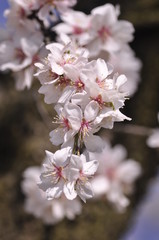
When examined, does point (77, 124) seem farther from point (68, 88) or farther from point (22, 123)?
point (22, 123)

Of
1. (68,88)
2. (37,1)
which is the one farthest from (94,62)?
(37,1)

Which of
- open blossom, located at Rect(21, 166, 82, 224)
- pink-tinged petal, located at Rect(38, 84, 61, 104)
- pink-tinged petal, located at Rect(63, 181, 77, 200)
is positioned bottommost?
open blossom, located at Rect(21, 166, 82, 224)

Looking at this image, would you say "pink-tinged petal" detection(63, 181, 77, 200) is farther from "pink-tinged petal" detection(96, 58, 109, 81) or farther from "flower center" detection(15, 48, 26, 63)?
"flower center" detection(15, 48, 26, 63)

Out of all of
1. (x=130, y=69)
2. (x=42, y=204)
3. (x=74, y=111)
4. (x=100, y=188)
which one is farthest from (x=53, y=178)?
(x=130, y=69)

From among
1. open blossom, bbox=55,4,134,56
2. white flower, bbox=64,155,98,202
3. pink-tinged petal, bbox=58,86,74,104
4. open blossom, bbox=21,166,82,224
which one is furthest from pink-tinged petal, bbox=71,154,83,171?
open blossom, bbox=21,166,82,224

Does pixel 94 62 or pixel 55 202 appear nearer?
pixel 94 62

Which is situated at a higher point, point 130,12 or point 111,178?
point 130,12

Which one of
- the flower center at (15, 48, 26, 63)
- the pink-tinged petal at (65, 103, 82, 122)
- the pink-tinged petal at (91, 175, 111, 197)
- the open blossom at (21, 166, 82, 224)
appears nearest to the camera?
the pink-tinged petal at (65, 103, 82, 122)
